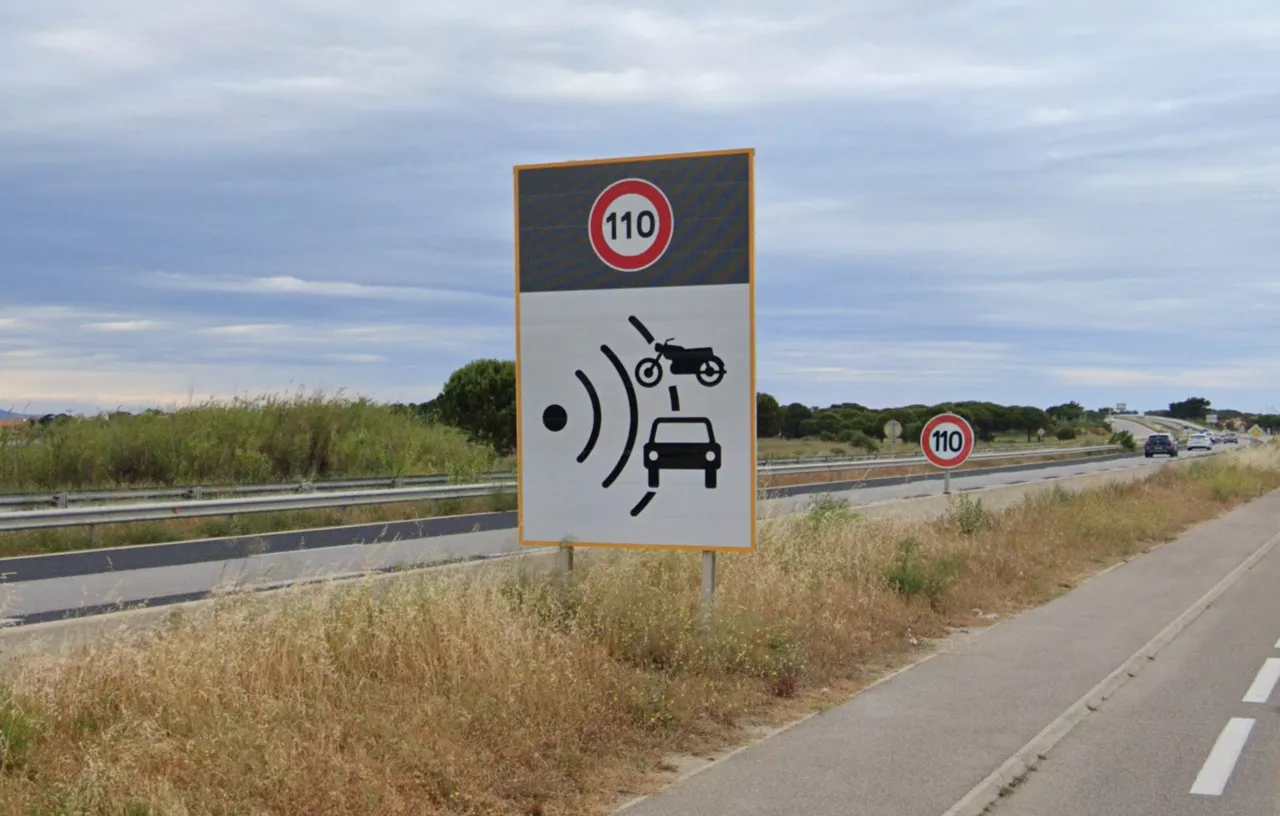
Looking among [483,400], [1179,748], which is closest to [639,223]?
[1179,748]

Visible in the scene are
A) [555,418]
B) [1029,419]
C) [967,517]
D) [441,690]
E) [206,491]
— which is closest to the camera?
[441,690]

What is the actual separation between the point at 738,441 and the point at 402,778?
4.51 meters

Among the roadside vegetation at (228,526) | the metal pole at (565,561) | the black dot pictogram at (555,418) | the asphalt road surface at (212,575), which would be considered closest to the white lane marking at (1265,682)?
the metal pole at (565,561)

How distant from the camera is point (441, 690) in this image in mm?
7258

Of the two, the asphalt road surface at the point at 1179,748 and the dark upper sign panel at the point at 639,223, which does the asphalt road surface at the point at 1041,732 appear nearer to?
the asphalt road surface at the point at 1179,748

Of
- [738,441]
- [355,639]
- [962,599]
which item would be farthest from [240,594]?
[962,599]

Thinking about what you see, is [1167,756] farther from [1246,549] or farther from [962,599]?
[1246,549]

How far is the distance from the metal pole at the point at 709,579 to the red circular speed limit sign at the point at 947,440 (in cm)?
987

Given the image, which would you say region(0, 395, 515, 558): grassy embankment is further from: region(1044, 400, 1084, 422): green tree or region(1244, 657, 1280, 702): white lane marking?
region(1044, 400, 1084, 422): green tree

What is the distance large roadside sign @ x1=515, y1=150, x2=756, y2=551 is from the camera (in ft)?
31.6

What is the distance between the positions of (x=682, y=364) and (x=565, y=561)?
1.83m

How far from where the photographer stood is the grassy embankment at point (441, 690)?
5691 millimetres

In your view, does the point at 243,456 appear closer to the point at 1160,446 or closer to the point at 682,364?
the point at 682,364

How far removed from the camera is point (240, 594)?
851 centimetres
